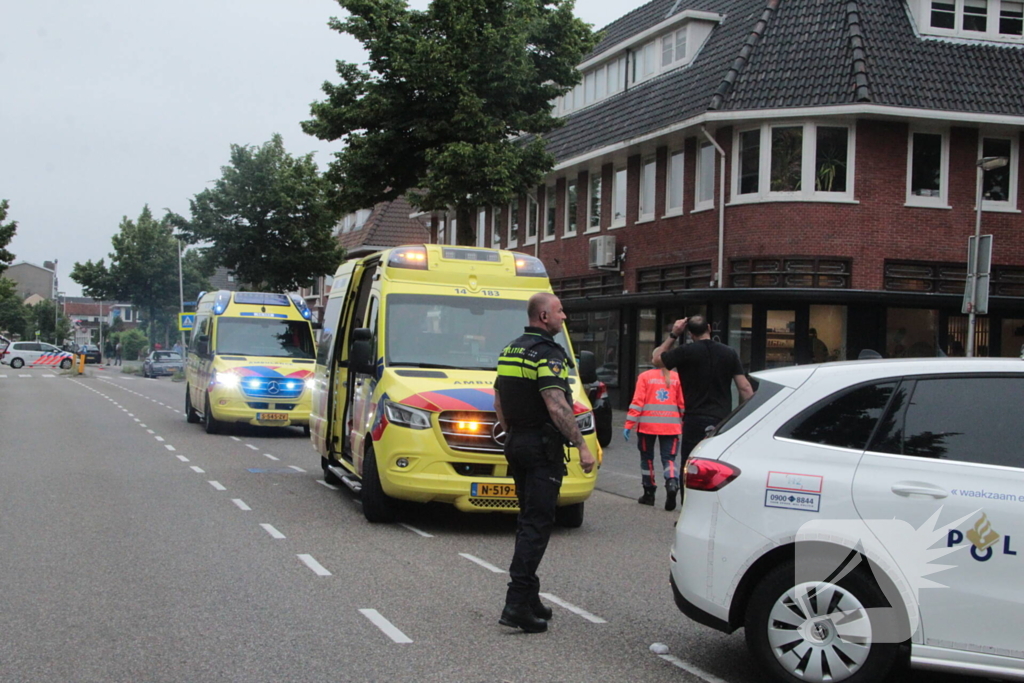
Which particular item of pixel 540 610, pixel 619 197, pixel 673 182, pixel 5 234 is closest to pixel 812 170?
pixel 673 182

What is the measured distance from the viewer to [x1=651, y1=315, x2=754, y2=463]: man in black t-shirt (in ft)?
32.7

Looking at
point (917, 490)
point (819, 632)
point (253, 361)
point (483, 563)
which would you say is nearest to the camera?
point (917, 490)

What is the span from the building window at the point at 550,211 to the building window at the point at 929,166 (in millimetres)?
12039

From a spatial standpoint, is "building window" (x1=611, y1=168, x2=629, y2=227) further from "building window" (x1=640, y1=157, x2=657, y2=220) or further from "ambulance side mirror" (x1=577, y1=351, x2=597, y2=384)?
"ambulance side mirror" (x1=577, y1=351, x2=597, y2=384)

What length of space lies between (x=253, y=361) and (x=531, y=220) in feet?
52.2

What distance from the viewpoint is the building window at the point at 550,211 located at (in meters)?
32.8

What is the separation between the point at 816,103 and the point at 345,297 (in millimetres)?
13098

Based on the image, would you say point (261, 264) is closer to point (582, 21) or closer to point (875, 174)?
point (582, 21)

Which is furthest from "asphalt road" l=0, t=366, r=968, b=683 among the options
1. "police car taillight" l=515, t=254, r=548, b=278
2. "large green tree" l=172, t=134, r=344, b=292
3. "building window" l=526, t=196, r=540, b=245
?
"large green tree" l=172, t=134, r=344, b=292

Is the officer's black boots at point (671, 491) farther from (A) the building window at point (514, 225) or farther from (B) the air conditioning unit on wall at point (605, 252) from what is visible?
(A) the building window at point (514, 225)

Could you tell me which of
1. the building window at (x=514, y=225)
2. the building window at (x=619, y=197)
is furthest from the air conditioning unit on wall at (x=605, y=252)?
the building window at (x=514, y=225)

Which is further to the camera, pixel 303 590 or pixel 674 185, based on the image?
pixel 674 185

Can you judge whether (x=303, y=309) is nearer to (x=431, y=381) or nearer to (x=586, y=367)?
(x=431, y=381)

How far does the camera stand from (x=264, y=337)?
67.4 ft
